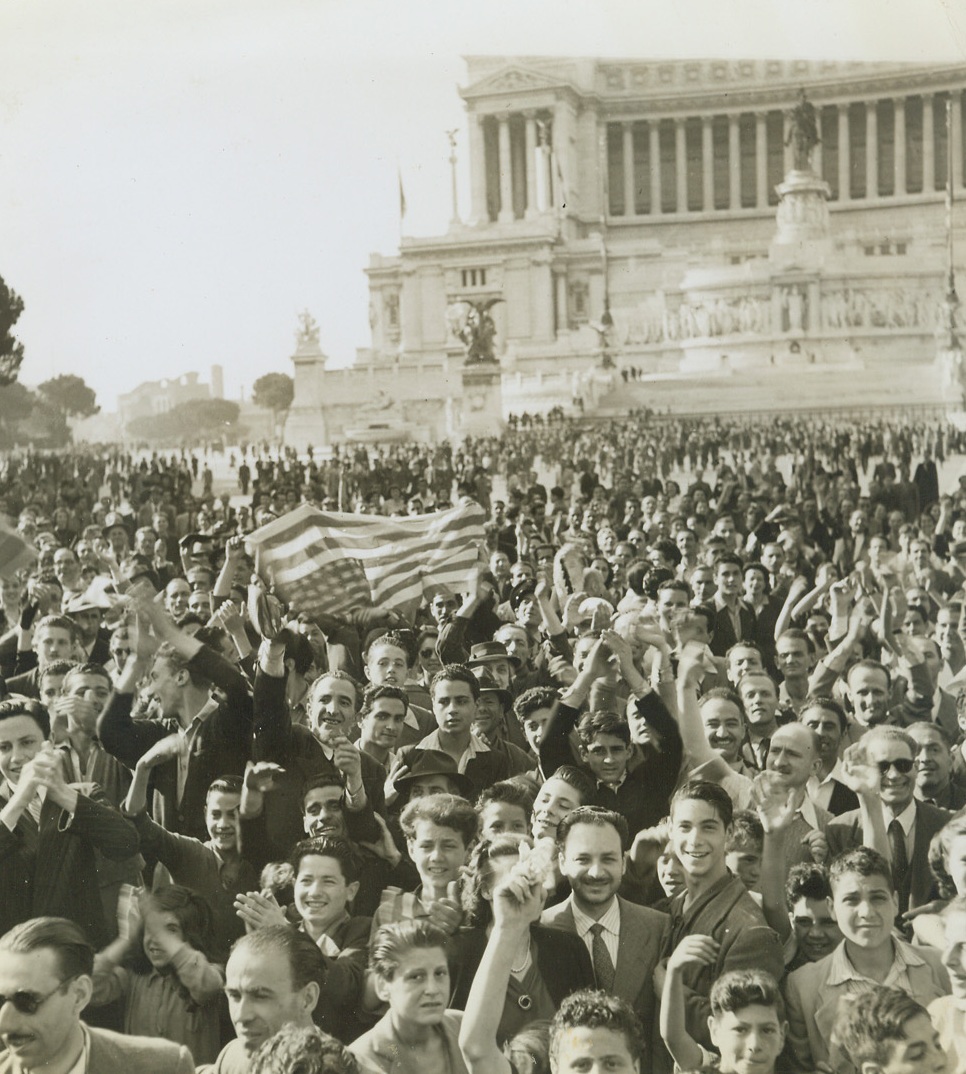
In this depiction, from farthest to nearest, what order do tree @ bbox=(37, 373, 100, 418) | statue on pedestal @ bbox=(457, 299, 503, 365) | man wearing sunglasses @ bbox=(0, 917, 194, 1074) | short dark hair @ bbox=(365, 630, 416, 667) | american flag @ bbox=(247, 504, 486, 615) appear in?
statue on pedestal @ bbox=(457, 299, 503, 365), tree @ bbox=(37, 373, 100, 418), american flag @ bbox=(247, 504, 486, 615), short dark hair @ bbox=(365, 630, 416, 667), man wearing sunglasses @ bbox=(0, 917, 194, 1074)

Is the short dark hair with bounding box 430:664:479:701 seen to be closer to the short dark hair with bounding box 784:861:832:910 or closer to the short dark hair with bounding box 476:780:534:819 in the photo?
the short dark hair with bounding box 476:780:534:819

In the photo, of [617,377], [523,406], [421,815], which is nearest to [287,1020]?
[421,815]

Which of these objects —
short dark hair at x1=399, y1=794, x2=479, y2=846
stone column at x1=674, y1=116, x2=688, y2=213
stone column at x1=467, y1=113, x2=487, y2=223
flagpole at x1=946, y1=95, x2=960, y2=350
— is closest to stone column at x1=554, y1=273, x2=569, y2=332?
stone column at x1=467, y1=113, x2=487, y2=223

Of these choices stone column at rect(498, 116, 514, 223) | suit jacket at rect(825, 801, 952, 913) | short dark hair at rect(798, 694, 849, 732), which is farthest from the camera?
stone column at rect(498, 116, 514, 223)

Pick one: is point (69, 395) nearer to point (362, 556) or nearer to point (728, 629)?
point (362, 556)

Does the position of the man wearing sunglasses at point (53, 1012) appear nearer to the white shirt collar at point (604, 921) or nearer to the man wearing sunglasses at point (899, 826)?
the white shirt collar at point (604, 921)

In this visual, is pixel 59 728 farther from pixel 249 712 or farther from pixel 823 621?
pixel 823 621
